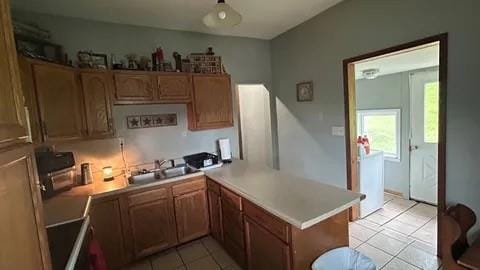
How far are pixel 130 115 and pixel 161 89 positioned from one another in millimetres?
522

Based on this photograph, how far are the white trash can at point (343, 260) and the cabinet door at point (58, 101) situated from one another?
2.39 meters

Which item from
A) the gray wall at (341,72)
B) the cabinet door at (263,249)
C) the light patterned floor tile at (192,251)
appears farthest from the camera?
the light patterned floor tile at (192,251)

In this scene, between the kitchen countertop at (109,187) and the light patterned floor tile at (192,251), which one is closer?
the kitchen countertop at (109,187)

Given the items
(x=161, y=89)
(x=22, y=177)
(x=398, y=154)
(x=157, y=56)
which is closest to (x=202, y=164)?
(x=161, y=89)

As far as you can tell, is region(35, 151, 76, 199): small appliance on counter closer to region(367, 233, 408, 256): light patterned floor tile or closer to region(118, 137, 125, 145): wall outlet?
region(118, 137, 125, 145): wall outlet

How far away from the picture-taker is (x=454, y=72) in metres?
1.98

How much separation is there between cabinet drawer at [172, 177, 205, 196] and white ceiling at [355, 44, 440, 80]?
235 cm

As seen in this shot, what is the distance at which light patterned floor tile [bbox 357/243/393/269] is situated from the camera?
2.27m

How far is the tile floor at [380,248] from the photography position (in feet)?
7.52

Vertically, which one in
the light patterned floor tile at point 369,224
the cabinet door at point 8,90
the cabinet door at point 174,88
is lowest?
the light patterned floor tile at point 369,224

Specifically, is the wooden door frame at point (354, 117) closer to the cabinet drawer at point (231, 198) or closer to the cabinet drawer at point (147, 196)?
the cabinet drawer at point (231, 198)

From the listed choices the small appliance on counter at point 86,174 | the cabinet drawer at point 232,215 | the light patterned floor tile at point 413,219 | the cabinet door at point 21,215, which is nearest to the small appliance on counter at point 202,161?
the cabinet drawer at point 232,215

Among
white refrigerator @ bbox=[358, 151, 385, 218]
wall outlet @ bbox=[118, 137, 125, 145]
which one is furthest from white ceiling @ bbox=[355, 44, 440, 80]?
wall outlet @ bbox=[118, 137, 125, 145]

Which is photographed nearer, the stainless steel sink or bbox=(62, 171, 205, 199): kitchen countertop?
bbox=(62, 171, 205, 199): kitchen countertop
